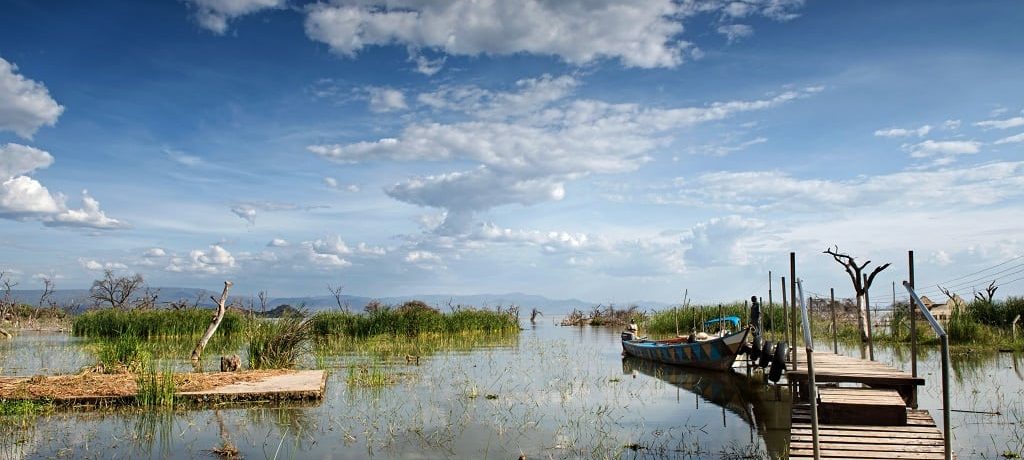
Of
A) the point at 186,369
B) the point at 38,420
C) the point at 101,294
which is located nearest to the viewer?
the point at 38,420

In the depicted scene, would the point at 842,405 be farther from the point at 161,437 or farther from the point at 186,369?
the point at 186,369

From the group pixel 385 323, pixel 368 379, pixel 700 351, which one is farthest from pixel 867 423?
pixel 385 323

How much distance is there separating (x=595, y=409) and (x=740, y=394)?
402 cm

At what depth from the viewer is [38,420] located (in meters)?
11.3

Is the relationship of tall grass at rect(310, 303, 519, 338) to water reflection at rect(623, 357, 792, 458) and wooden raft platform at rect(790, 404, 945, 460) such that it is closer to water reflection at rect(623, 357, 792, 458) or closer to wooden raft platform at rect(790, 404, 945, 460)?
water reflection at rect(623, 357, 792, 458)

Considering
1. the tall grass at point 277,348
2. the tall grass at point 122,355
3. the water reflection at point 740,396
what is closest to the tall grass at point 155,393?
the tall grass at point 122,355

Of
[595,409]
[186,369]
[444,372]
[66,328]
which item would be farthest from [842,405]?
[66,328]

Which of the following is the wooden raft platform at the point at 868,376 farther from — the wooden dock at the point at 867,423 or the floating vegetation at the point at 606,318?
the floating vegetation at the point at 606,318

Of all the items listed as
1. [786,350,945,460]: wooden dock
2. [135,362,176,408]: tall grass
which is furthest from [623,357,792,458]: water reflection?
[135,362,176,408]: tall grass

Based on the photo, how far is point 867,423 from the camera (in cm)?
849

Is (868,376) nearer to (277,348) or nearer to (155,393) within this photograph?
(155,393)

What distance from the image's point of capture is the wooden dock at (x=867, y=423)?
Answer: 23.8 feet

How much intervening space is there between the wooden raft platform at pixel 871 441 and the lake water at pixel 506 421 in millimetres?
1689

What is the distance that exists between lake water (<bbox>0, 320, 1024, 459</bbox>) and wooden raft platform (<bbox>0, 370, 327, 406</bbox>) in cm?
46
